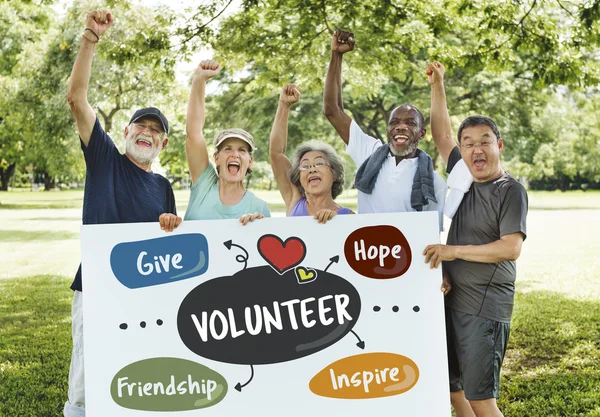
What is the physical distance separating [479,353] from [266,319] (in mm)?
1082

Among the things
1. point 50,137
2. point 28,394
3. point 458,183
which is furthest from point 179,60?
point 50,137

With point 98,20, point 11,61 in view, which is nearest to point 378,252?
point 98,20

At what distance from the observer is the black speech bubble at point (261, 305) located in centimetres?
301

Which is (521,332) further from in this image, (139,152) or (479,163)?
(139,152)

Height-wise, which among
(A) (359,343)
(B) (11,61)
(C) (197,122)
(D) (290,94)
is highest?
(B) (11,61)

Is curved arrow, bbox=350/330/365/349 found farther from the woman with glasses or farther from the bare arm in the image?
the woman with glasses

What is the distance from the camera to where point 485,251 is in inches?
119

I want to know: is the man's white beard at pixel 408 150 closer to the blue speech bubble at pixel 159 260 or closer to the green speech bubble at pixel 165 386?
the blue speech bubble at pixel 159 260

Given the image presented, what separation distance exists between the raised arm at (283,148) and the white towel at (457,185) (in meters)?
0.94

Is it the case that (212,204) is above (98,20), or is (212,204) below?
below

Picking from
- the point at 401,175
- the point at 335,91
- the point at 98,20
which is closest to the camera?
the point at 98,20

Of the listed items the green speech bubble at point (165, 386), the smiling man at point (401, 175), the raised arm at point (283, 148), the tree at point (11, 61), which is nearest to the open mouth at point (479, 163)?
the smiling man at point (401, 175)

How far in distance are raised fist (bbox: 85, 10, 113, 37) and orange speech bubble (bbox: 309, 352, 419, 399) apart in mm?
2168

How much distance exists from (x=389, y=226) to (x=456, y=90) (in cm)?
1836
